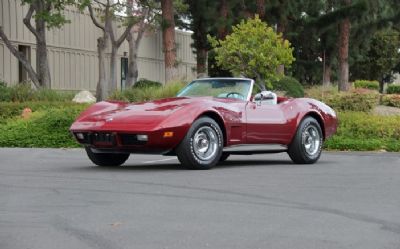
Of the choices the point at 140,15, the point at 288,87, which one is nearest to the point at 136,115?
the point at 288,87

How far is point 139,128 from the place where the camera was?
9.55 m

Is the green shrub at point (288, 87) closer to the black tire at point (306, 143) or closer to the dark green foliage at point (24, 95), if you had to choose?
the dark green foliage at point (24, 95)

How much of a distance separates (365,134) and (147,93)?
668 centimetres

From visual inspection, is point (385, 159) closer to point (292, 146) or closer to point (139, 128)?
point (292, 146)

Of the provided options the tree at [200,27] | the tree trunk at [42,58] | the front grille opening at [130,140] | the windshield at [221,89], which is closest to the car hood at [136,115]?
the front grille opening at [130,140]

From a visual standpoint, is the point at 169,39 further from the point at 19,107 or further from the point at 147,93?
the point at 19,107

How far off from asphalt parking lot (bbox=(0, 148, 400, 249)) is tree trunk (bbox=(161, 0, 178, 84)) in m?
13.7

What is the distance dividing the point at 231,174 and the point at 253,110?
1.54 meters

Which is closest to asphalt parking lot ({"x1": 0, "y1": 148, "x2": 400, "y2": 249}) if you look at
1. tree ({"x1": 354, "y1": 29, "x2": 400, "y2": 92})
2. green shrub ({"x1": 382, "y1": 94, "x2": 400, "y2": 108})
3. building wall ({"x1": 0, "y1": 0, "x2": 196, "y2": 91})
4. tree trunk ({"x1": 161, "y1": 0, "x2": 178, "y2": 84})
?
tree trunk ({"x1": 161, "y1": 0, "x2": 178, "y2": 84})

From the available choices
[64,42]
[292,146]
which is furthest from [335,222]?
[64,42]

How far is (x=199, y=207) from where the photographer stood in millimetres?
6727

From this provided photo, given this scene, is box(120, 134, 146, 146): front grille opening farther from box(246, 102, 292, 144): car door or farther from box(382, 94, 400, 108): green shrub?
box(382, 94, 400, 108): green shrub

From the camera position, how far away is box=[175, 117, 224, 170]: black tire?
31.9 ft

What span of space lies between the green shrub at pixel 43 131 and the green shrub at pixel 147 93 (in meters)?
3.16
